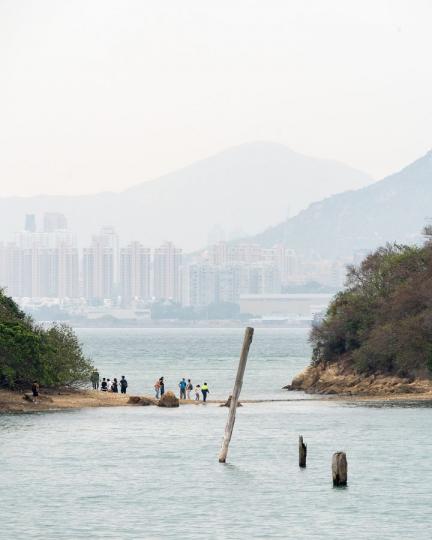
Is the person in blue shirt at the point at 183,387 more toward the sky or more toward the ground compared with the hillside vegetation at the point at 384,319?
more toward the ground

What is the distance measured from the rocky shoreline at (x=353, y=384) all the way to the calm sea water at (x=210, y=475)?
12.0 meters

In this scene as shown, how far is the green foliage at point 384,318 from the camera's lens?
325 feet

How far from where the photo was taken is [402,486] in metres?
50.8

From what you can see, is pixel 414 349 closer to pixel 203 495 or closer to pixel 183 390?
pixel 183 390

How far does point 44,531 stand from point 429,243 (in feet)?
255

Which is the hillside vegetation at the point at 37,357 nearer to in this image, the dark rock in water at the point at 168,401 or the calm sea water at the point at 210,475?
the calm sea water at the point at 210,475

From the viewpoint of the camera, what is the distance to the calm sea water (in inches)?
1700

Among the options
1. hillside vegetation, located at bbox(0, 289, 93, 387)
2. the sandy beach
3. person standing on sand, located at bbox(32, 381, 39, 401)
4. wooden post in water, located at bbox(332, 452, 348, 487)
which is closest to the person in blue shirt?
the sandy beach

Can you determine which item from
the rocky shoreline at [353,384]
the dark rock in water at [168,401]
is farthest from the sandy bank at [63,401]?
the rocky shoreline at [353,384]

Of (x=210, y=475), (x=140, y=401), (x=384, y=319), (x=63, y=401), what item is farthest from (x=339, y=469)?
(x=384, y=319)

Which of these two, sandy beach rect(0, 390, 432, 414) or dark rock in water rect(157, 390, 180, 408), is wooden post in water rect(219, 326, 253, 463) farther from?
dark rock in water rect(157, 390, 180, 408)

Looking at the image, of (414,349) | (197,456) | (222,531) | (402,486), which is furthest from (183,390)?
(222,531)

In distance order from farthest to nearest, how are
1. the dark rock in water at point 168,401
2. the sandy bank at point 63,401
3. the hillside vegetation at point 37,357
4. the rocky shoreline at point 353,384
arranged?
the rocky shoreline at point 353,384
the dark rock in water at point 168,401
the hillside vegetation at point 37,357
the sandy bank at point 63,401

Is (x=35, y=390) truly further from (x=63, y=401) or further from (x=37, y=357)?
(x=63, y=401)
